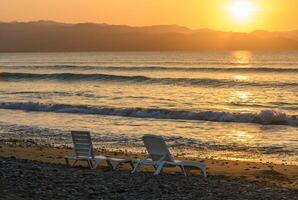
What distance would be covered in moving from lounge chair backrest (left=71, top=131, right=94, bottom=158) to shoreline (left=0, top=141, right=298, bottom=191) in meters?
0.72

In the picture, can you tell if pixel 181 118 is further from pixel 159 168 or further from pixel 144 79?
pixel 144 79

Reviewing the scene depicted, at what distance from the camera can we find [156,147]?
38.0ft

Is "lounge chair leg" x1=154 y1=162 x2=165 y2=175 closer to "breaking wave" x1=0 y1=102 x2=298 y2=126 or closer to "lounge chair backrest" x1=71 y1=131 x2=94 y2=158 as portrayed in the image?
"lounge chair backrest" x1=71 y1=131 x2=94 y2=158

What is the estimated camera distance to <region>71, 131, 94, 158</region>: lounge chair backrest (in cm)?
1253

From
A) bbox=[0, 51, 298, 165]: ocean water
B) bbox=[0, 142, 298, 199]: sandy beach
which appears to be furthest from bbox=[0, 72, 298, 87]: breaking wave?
bbox=[0, 142, 298, 199]: sandy beach

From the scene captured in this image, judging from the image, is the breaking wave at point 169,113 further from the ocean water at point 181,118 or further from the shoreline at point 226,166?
the shoreline at point 226,166

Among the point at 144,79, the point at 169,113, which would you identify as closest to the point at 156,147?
the point at 169,113

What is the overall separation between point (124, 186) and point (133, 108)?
66.0 feet

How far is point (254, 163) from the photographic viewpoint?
14.1 m

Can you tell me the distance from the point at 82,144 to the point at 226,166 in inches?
133

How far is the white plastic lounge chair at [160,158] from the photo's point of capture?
37.0 feet

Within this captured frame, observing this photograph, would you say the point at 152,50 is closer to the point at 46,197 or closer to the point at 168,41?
the point at 168,41

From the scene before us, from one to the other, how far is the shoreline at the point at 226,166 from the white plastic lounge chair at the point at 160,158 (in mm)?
611

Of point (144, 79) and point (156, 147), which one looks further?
point (144, 79)
